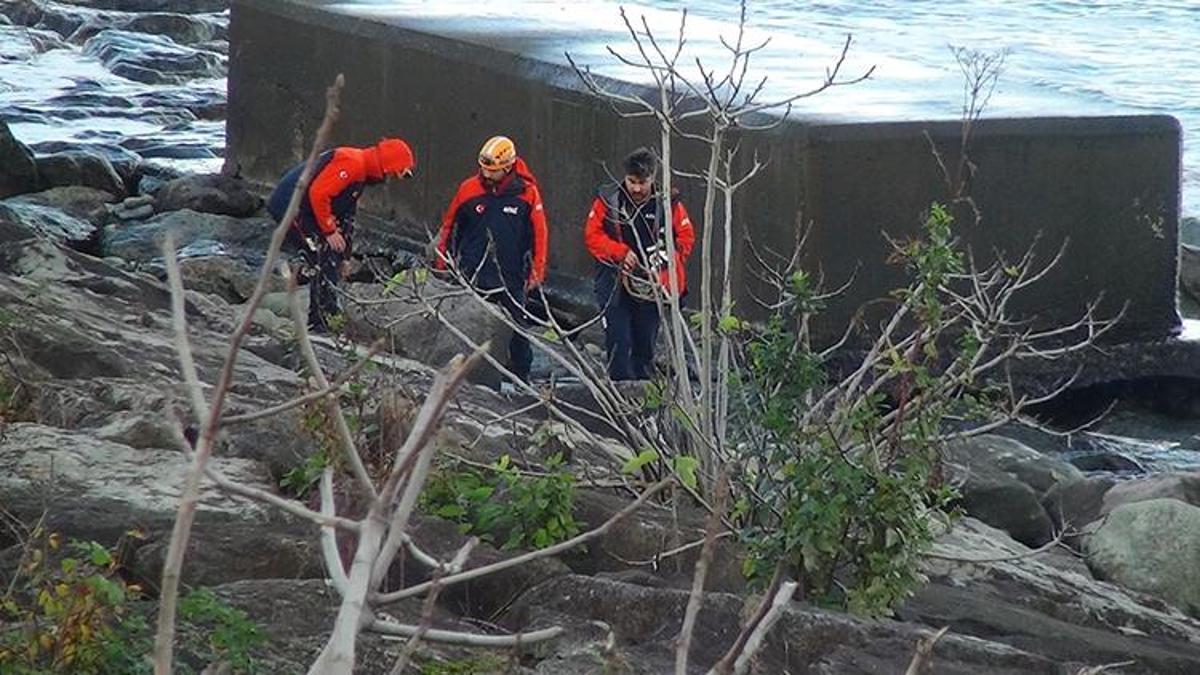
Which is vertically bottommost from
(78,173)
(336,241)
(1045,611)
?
(78,173)

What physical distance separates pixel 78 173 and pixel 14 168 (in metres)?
0.65

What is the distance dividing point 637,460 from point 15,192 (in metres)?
11.5

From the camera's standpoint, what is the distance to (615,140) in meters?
13.2

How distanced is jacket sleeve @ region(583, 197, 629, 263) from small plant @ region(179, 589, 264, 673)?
6087 millimetres

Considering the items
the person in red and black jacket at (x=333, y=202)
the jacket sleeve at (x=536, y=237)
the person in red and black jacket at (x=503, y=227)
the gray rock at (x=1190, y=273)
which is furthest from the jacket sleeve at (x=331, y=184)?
the gray rock at (x=1190, y=273)

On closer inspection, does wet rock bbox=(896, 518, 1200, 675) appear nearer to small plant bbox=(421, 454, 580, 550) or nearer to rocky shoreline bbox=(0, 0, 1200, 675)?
rocky shoreline bbox=(0, 0, 1200, 675)

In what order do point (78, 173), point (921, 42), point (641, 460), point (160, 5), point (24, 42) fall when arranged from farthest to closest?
point (160, 5) → point (921, 42) → point (24, 42) → point (78, 173) → point (641, 460)

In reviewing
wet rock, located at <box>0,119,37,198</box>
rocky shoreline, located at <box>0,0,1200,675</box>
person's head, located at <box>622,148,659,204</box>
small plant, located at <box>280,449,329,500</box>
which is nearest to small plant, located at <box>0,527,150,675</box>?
rocky shoreline, located at <box>0,0,1200,675</box>

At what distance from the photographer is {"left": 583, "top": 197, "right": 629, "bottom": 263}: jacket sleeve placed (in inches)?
412

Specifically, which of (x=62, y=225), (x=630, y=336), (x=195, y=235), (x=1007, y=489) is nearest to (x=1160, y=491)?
(x=1007, y=489)

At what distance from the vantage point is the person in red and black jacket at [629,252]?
1002cm

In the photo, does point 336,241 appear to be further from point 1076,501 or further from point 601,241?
point 1076,501

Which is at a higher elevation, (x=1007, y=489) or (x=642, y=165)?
(x=642, y=165)

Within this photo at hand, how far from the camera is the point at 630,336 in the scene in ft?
36.0
